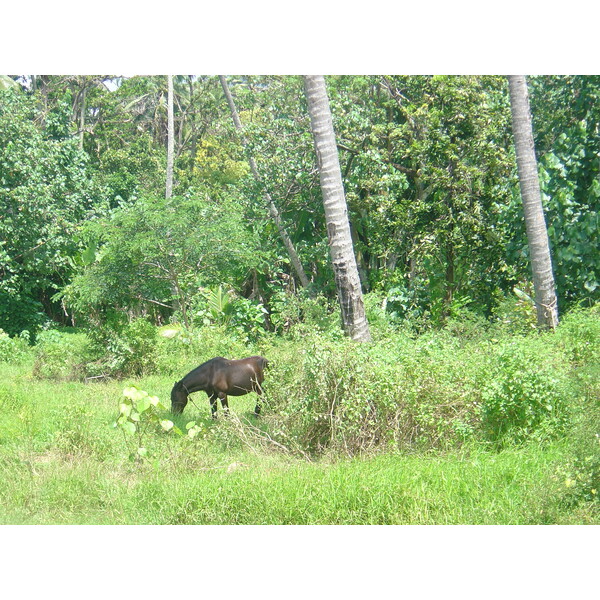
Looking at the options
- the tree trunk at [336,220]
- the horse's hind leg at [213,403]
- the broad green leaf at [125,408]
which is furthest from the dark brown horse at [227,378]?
the broad green leaf at [125,408]

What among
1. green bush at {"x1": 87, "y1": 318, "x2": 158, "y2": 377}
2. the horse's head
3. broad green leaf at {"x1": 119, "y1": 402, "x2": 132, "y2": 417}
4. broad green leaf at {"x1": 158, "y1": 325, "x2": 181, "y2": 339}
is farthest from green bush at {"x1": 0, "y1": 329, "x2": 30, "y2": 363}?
broad green leaf at {"x1": 119, "y1": 402, "x2": 132, "y2": 417}

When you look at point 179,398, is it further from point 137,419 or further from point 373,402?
point 373,402

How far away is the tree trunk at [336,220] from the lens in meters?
7.11

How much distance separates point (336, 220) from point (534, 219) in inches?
96.3

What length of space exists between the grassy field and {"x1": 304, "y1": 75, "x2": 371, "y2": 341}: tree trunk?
1420 millimetres

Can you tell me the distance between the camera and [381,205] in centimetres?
1130

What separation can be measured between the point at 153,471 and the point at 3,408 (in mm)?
2704

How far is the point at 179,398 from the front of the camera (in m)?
7.06

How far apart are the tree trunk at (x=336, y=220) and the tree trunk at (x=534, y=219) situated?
2.27 metres

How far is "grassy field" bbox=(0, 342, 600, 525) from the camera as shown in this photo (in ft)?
16.4

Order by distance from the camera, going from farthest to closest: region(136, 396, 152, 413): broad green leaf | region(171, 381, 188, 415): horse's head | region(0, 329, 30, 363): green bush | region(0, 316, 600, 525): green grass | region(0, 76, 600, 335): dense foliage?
region(0, 329, 30, 363): green bush → region(0, 76, 600, 335): dense foliage → region(171, 381, 188, 415): horse's head → region(136, 396, 152, 413): broad green leaf → region(0, 316, 600, 525): green grass

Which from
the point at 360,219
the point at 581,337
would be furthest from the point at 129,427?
the point at 360,219

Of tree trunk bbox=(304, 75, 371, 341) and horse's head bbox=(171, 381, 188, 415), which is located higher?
tree trunk bbox=(304, 75, 371, 341)

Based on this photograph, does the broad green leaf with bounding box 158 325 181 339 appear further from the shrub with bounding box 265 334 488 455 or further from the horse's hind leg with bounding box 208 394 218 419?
the shrub with bounding box 265 334 488 455
